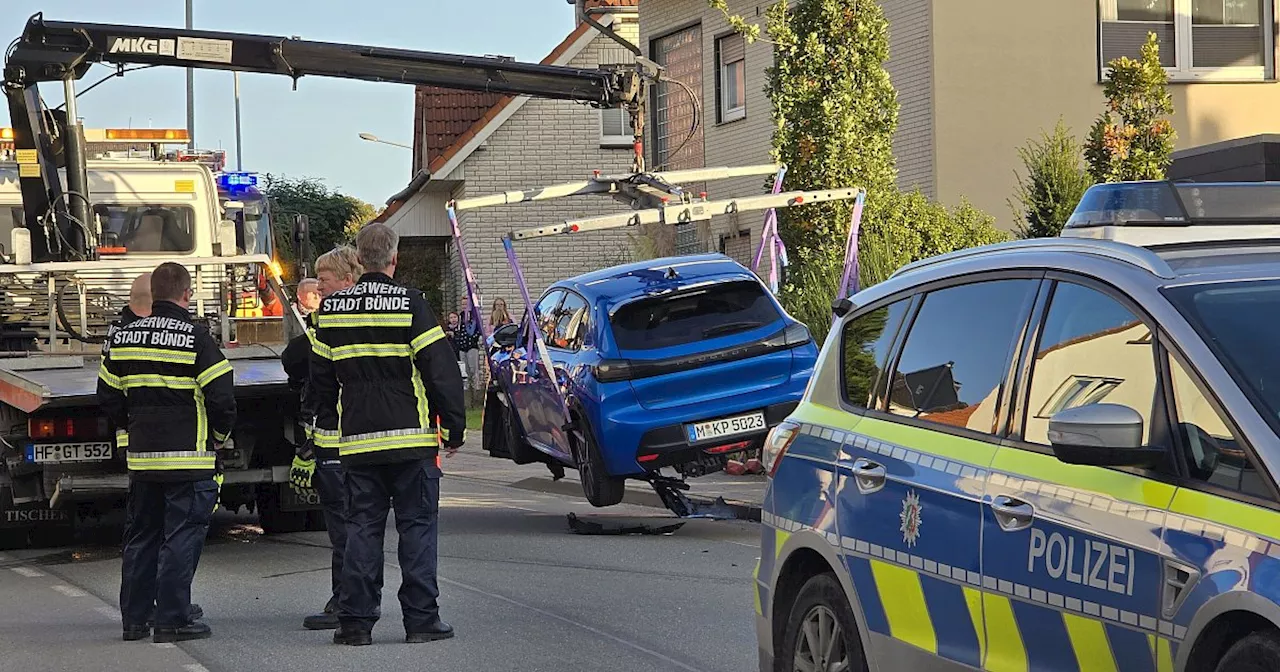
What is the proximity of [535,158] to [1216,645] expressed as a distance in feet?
104

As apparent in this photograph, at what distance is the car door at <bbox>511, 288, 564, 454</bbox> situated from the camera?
13406mm

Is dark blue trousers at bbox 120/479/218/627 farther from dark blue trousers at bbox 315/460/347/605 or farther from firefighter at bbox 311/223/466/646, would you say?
firefighter at bbox 311/223/466/646

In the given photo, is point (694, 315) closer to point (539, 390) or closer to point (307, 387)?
point (539, 390)

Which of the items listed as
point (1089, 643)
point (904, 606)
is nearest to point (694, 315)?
point (904, 606)

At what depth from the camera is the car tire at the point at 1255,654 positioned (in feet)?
12.7

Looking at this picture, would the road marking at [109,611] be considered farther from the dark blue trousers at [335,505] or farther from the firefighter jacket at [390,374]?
the firefighter jacket at [390,374]

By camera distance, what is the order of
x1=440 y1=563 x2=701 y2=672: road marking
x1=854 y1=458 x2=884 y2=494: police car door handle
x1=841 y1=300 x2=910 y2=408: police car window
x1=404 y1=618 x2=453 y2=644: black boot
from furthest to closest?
1. x1=404 y1=618 x2=453 y2=644: black boot
2. x1=440 y1=563 x2=701 y2=672: road marking
3. x1=841 y1=300 x2=910 y2=408: police car window
4. x1=854 y1=458 x2=884 y2=494: police car door handle

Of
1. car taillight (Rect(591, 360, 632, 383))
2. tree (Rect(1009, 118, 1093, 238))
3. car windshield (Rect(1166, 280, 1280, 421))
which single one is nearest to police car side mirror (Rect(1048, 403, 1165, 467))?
car windshield (Rect(1166, 280, 1280, 421))

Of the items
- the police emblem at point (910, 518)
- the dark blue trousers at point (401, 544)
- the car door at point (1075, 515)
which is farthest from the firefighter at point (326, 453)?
the car door at point (1075, 515)

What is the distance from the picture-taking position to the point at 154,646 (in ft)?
29.9

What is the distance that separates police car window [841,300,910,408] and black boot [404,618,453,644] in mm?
3390

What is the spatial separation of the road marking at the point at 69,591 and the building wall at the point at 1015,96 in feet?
41.7

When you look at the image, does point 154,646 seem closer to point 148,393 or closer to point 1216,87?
point 148,393

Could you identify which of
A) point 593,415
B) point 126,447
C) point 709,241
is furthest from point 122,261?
point 709,241
